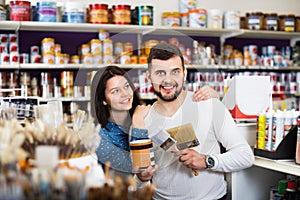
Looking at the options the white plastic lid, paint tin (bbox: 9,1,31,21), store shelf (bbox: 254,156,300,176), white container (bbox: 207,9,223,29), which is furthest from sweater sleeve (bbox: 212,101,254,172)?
white container (bbox: 207,9,223,29)

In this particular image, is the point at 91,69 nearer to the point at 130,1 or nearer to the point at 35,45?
the point at 35,45

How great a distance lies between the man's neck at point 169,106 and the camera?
5.96ft

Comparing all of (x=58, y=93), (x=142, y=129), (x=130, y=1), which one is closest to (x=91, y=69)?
(x=142, y=129)

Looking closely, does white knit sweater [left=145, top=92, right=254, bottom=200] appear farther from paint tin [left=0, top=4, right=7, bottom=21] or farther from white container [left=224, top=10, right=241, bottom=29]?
white container [left=224, top=10, right=241, bottom=29]

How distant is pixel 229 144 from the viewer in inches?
83.5

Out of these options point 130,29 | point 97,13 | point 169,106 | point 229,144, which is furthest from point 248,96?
point 97,13

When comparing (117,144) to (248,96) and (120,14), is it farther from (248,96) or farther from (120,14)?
(120,14)

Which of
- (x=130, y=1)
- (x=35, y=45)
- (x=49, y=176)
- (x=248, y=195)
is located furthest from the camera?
(x=130, y=1)

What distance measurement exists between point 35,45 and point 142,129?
2827 millimetres

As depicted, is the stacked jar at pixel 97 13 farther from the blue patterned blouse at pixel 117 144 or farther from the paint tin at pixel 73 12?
the blue patterned blouse at pixel 117 144

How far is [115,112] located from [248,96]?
136 centimetres

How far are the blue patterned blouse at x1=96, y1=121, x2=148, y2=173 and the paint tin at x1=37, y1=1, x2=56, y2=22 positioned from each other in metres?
2.50

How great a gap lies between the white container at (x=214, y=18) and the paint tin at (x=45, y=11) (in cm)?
145

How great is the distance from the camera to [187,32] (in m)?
4.48
